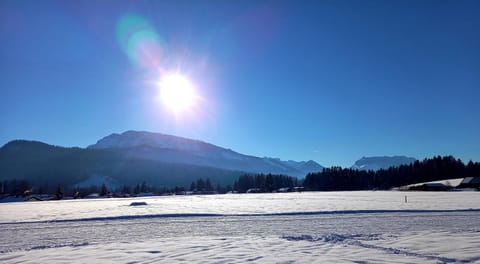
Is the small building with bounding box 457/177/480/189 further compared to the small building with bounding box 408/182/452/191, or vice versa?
the small building with bounding box 408/182/452/191

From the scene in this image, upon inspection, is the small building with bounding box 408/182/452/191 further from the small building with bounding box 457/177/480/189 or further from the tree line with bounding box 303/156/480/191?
the tree line with bounding box 303/156/480/191

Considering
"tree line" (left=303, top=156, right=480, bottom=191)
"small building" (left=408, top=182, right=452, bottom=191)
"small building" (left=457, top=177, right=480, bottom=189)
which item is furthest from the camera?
"tree line" (left=303, top=156, right=480, bottom=191)

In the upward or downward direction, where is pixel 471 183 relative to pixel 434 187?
upward

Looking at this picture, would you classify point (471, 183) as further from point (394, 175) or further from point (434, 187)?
point (394, 175)

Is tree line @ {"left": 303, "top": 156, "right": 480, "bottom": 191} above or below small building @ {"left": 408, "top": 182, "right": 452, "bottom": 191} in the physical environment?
above

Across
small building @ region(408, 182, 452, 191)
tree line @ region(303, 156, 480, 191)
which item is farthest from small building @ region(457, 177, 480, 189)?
tree line @ region(303, 156, 480, 191)


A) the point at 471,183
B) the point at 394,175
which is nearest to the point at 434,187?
the point at 471,183

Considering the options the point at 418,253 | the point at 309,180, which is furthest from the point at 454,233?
the point at 309,180

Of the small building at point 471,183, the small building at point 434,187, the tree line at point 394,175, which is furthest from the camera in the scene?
the tree line at point 394,175

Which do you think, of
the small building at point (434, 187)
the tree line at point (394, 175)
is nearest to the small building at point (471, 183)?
the small building at point (434, 187)

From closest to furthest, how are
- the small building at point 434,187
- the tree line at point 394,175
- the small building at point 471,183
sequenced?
the small building at point 471,183
the small building at point 434,187
the tree line at point 394,175

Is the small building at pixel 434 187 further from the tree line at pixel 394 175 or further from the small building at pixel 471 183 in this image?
the tree line at pixel 394 175

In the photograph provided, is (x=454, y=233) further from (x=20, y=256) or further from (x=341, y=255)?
(x=20, y=256)

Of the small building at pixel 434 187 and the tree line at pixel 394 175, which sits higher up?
the tree line at pixel 394 175
